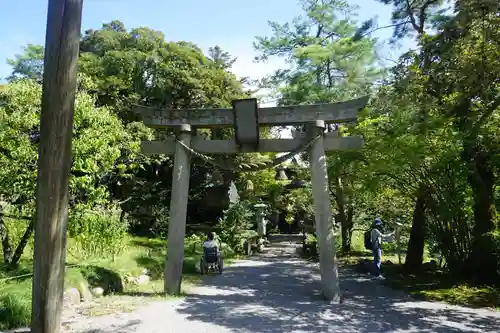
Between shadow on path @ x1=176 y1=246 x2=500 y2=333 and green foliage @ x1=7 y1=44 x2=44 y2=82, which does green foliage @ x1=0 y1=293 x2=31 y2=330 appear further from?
green foliage @ x1=7 y1=44 x2=44 y2=82

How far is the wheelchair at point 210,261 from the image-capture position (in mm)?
10672

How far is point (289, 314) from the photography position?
243 inches

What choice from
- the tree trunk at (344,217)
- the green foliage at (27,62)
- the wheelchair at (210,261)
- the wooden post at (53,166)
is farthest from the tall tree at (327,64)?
the green foliage at (27,62)

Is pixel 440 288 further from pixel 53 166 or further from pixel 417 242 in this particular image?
pixel 53 166

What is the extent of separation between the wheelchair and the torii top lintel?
4068 mm

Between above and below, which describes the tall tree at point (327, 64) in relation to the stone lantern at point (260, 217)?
above

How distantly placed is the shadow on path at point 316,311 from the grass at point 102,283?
0.94 m

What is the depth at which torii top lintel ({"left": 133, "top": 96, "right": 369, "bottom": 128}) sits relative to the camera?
24.8ft

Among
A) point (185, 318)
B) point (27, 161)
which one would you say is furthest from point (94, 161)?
point (185, 318)

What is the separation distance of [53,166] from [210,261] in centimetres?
783

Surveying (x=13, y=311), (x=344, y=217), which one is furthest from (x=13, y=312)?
(x=344, y=217)

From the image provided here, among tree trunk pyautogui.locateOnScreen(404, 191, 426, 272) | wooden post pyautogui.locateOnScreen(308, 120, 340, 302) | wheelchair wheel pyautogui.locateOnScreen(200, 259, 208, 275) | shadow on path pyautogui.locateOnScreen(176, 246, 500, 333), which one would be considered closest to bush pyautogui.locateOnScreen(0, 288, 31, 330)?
shadow on path pyautogui.locateOnScreen(176, 246, 500, 333)

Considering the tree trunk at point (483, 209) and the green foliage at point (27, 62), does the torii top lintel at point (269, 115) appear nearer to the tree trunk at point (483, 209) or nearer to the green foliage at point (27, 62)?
the tree trunk at point (483, 209)

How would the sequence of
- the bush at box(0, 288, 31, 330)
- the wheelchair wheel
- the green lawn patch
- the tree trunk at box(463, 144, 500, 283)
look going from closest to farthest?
the bush at box(0, 288, 31, 330), the green lawn patch, the tree trunk at box(463, 144, 500, 283), the wheelchair wheel
